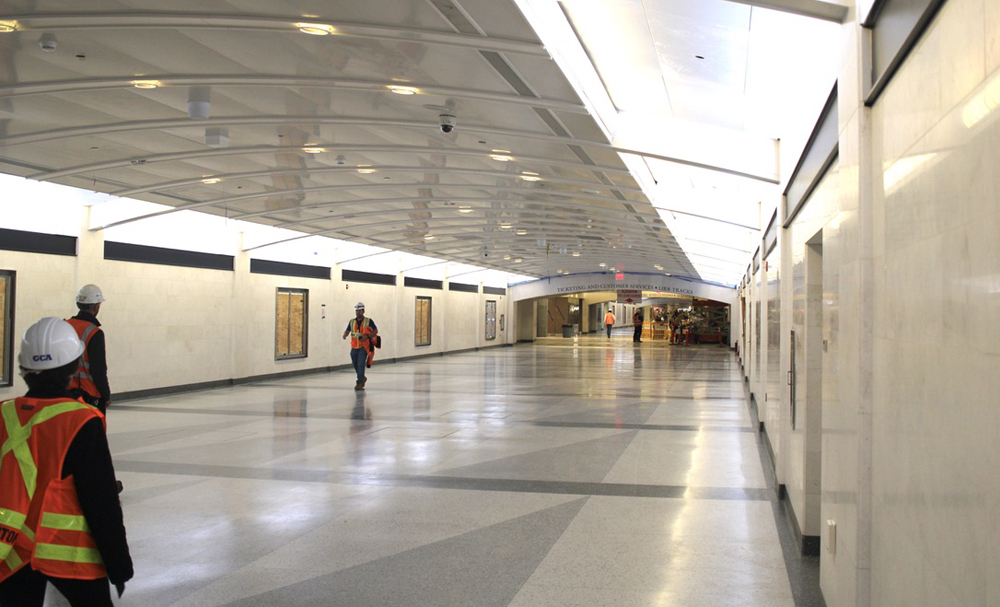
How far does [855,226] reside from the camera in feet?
10.6

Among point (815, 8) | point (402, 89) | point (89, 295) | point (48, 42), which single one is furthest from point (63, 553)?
point (402, 89)

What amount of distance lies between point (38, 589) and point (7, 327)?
1087cm

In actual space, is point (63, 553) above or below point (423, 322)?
below

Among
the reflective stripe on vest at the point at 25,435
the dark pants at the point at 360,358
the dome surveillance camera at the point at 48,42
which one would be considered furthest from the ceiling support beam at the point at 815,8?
the dark pants at the point at 360,358

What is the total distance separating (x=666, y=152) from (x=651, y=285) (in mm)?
28762

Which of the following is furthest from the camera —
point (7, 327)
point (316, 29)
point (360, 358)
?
point (360, 358)

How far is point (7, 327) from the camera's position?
11789mm

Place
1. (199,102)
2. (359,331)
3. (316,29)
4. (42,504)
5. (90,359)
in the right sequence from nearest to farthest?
(42,504) → (316,29) → (90,359) → (199,102) → (359,331)

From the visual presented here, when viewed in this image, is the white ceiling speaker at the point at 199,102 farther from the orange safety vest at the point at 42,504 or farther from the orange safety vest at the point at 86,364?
the orange safety vest at the point at 42,504

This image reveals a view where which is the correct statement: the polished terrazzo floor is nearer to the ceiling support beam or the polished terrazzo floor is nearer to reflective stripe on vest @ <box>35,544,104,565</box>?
reflective stripe on vest @ <box>35,544,104,565</box>

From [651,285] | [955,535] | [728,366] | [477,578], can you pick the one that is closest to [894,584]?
[955,535]

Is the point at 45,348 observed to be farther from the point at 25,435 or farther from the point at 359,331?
the point at 359,331

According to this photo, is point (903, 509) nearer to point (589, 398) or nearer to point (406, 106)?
point (406, 106)

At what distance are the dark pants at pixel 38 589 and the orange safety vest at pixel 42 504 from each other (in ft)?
0.11
